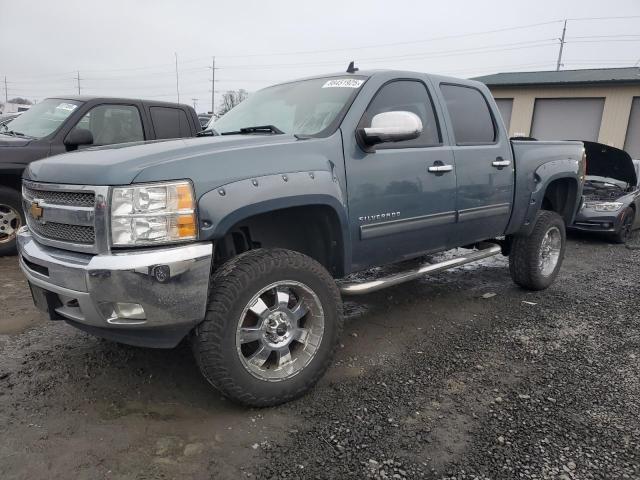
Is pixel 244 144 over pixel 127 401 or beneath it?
over

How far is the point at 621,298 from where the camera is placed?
503 cm

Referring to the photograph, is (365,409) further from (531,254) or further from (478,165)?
(531,254)

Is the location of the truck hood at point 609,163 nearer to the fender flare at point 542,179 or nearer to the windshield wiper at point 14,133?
the fender flare at point 542,179

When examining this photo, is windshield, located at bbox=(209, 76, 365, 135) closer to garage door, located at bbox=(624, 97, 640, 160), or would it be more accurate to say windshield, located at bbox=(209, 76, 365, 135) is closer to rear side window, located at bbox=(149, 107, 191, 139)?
rear side window, located at bbox=(149, 107, 191, 139)

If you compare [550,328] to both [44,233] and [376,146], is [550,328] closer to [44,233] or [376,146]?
[376,146]

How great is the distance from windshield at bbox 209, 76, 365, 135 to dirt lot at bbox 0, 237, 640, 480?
166cm

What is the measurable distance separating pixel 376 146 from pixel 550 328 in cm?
225

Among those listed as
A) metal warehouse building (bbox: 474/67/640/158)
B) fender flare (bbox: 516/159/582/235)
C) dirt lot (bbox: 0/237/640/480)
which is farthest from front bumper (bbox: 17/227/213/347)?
metal warehouse building (bbox: 474/67/640/158)

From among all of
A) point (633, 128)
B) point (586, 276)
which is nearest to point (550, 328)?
point (586, 276)

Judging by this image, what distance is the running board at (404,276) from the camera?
3271 mm

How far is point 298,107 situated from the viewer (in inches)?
139

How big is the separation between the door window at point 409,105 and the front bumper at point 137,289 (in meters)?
1.59

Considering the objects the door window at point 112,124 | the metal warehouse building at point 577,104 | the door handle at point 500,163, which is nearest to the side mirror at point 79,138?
the door window at point 112,124

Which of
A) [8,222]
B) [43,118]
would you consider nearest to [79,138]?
[43,118]
